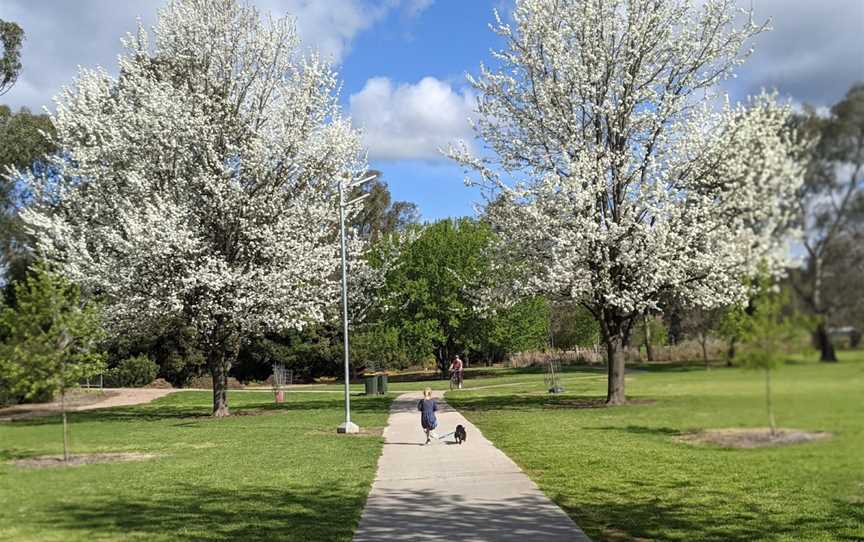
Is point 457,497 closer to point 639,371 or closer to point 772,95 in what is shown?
point 639,371

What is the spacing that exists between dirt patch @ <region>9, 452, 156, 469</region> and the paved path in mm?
4890

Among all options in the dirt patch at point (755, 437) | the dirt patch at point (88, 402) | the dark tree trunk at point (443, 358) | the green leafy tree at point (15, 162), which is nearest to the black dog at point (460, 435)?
the dirt patch at point (755, 437)

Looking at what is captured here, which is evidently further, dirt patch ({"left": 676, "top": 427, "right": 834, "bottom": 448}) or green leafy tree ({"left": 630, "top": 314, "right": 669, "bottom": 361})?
green leafy tree ({"left": 630, "top": 314, "right": 669, "bottom": 361})

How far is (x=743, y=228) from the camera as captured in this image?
174cm

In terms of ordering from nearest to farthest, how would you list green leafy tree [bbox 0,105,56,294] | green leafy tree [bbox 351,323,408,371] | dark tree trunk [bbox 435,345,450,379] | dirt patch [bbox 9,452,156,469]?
dirt patch [bbox 9,452,156,469]
green leafy tree [bbox 0,105,56,294]
green leafy tree [bbox 351,323,408,371]
dark tree trunk [bbox 435,345,450,379]

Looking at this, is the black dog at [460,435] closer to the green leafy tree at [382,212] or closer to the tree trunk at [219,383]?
the tree trunk at [219,383]

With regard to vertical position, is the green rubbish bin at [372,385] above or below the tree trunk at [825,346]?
below

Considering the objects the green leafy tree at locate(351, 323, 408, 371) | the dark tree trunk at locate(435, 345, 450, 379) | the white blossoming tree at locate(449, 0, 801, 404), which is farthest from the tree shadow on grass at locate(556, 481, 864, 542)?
the dark tree trunk at locate(435, 345, 450, 379)

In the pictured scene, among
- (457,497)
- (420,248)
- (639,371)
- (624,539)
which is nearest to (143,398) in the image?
(420,248)

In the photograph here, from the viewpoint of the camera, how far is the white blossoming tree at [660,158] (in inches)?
70.9

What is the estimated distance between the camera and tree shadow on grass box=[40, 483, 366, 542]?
7.89 metres

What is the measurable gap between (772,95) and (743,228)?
1.25 ft

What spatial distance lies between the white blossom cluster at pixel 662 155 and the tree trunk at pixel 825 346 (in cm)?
18

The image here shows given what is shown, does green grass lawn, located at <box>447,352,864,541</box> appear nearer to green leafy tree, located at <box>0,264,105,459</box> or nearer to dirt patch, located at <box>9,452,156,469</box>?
dirt patch, located at <box>9,452,156,469</box>
